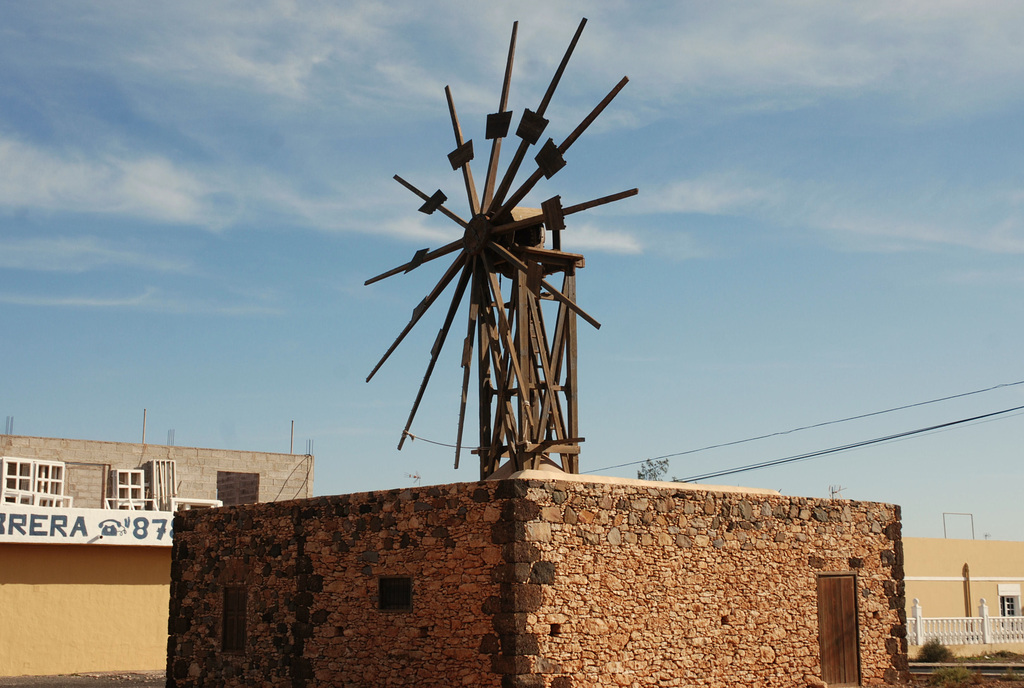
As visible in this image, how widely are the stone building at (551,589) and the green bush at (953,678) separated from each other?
43.2 inches

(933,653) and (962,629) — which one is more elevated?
(962,629)

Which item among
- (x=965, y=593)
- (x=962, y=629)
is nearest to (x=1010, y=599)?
(x=965, y=593)

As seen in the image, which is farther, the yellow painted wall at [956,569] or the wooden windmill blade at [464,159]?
the yellow painted wall at [956,569]

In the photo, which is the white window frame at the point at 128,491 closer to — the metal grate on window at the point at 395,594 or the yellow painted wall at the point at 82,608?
the yellow painted wall at the point at 82,608

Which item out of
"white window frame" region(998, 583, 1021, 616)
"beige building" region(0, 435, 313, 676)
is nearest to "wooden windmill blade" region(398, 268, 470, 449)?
"beige building" region(0, 435, 313, 676)

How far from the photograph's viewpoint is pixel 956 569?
3112 centimetres

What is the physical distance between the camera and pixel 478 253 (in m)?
16.1

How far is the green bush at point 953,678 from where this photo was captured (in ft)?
54.5

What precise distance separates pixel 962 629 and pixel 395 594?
1788 centimetres

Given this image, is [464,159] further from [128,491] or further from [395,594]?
[128,491]

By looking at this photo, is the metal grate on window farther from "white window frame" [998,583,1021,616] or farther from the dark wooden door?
"white window frame" [998,583,1021,616]

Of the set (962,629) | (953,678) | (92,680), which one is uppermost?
(962,629)

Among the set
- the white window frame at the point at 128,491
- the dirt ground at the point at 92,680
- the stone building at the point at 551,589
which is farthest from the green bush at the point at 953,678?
the white window frame at the point at 128,491

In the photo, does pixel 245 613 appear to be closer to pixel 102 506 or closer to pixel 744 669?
pixel 744 669
